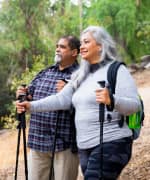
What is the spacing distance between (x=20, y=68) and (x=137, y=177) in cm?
1475

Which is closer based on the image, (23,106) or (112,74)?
(112,74)

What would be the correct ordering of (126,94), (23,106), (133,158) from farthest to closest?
1. (133,158)
2. (23,106)
3. (126,94)

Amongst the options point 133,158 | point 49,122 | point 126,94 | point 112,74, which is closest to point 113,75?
point 112,74

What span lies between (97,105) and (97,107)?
0.5 inches

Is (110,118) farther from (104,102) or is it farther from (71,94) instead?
(71,94)

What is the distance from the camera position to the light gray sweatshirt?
2893 mm

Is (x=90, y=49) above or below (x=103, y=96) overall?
above

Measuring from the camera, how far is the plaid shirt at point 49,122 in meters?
3.52

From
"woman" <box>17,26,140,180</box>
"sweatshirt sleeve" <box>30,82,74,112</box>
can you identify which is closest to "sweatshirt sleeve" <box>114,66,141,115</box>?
"woman" <box>17,26,140,180</box>

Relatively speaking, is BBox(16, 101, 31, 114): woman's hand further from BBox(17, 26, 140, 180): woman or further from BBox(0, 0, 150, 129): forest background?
BBox(0, 0, 150, 129): forest background

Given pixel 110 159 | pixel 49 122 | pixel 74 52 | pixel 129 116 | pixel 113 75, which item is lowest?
pixel 110 159

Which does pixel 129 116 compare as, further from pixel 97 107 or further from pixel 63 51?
pixel 63 51

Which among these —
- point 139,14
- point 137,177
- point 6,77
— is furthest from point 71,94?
point 139,14

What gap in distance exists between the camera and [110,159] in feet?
A: 9.52
